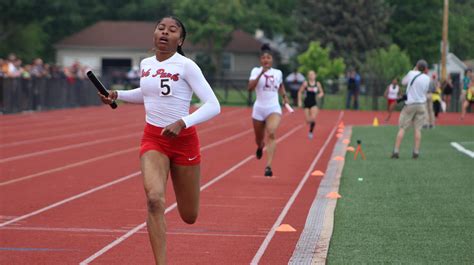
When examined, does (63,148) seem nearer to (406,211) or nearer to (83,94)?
(406,211)

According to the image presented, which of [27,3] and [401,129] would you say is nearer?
[401,129]

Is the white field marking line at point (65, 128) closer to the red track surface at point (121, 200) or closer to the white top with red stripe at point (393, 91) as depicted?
the red track surface at point (121, 200)

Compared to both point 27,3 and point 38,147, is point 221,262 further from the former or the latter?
point 27,3

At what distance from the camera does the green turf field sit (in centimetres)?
941

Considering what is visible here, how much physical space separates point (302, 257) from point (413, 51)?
2889 inches

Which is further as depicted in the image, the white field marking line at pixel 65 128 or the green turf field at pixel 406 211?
the white field marking line at pixel 65 128

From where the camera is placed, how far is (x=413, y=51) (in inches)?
3196

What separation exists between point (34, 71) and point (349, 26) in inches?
1607

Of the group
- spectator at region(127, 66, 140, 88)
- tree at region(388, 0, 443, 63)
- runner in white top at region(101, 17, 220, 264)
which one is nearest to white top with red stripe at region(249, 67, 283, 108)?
runner in white top at region(101, 17, 220, 264)

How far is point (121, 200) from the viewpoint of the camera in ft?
45.4

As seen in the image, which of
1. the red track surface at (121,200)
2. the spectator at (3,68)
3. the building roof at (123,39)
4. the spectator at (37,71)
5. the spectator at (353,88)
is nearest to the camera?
the red track surface at (121,200)

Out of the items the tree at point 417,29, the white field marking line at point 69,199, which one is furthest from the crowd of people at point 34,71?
the tree at point 417,29

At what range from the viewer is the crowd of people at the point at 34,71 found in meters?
35.4

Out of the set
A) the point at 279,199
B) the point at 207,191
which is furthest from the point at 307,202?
the point at 207,191
